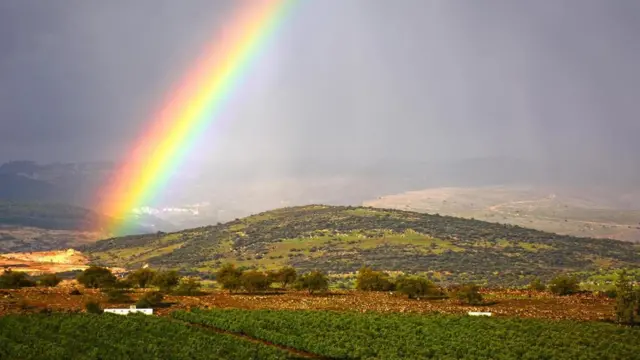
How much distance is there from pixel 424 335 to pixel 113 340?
95.1 feet

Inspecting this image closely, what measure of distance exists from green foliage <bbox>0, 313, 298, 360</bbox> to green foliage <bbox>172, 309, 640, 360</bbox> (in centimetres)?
449

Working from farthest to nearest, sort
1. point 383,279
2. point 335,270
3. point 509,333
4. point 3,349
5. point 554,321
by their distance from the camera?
point 335,270 → point 383,279 → point 554,321 → point 509,333 → point 3,349

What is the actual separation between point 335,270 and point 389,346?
13470cm

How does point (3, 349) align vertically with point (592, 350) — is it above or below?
above

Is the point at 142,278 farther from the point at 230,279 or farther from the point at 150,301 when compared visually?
the point at 150,301

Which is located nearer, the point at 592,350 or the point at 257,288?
the point at 592,350

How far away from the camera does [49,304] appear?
6338 cm

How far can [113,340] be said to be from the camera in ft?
154

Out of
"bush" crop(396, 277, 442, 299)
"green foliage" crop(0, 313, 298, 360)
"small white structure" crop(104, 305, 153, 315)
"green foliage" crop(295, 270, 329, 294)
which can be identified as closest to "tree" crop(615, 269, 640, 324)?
"bush" crop(396, 277, 442, 299)

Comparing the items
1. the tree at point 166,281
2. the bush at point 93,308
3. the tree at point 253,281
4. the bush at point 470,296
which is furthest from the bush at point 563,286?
the bush at point 93,308

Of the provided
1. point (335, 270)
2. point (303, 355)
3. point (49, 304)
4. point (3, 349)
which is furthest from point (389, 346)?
point (335, 270)

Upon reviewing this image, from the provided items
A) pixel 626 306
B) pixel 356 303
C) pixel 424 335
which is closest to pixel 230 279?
pixel 356 303

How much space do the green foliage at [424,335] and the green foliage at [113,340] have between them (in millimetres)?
4493

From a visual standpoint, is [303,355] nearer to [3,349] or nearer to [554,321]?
[3,349]
